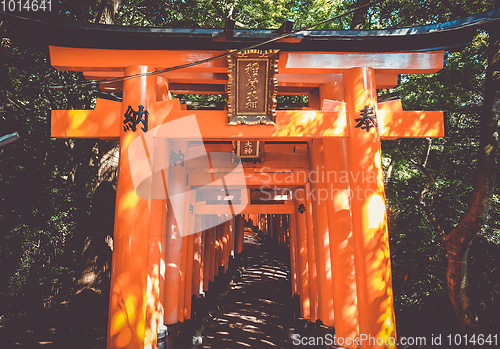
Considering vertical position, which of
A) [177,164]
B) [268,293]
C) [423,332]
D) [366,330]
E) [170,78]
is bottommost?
[268,293]

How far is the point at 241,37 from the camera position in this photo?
4.09 meters

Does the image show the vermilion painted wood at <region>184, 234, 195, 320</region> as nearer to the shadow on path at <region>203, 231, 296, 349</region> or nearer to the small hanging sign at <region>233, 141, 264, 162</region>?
the shadow on path at <region>203, 231, 296, 349</region>

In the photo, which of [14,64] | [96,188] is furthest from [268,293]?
[14,64]

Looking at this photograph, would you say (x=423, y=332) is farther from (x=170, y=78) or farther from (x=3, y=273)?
(x=3, y=273)

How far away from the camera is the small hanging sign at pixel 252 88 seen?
165 inches

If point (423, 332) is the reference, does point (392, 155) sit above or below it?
above

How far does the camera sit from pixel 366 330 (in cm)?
388

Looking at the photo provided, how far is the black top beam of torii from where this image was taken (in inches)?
161

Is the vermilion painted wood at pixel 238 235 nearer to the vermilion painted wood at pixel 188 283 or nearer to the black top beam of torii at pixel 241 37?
the vermilion painted wood at pixel 188 283

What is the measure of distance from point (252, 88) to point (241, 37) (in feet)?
2.26

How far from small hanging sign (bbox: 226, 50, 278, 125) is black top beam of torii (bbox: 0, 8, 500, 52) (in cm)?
22

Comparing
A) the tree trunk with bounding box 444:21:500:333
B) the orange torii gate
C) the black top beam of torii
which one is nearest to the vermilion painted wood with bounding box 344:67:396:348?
the orange torii gate

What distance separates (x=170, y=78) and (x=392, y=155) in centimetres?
950

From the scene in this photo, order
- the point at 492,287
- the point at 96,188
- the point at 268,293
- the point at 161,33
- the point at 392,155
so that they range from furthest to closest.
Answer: the point at 268,293
the point at 392,155
the point at 96,188
the point at 492,287
the point at 161,33
